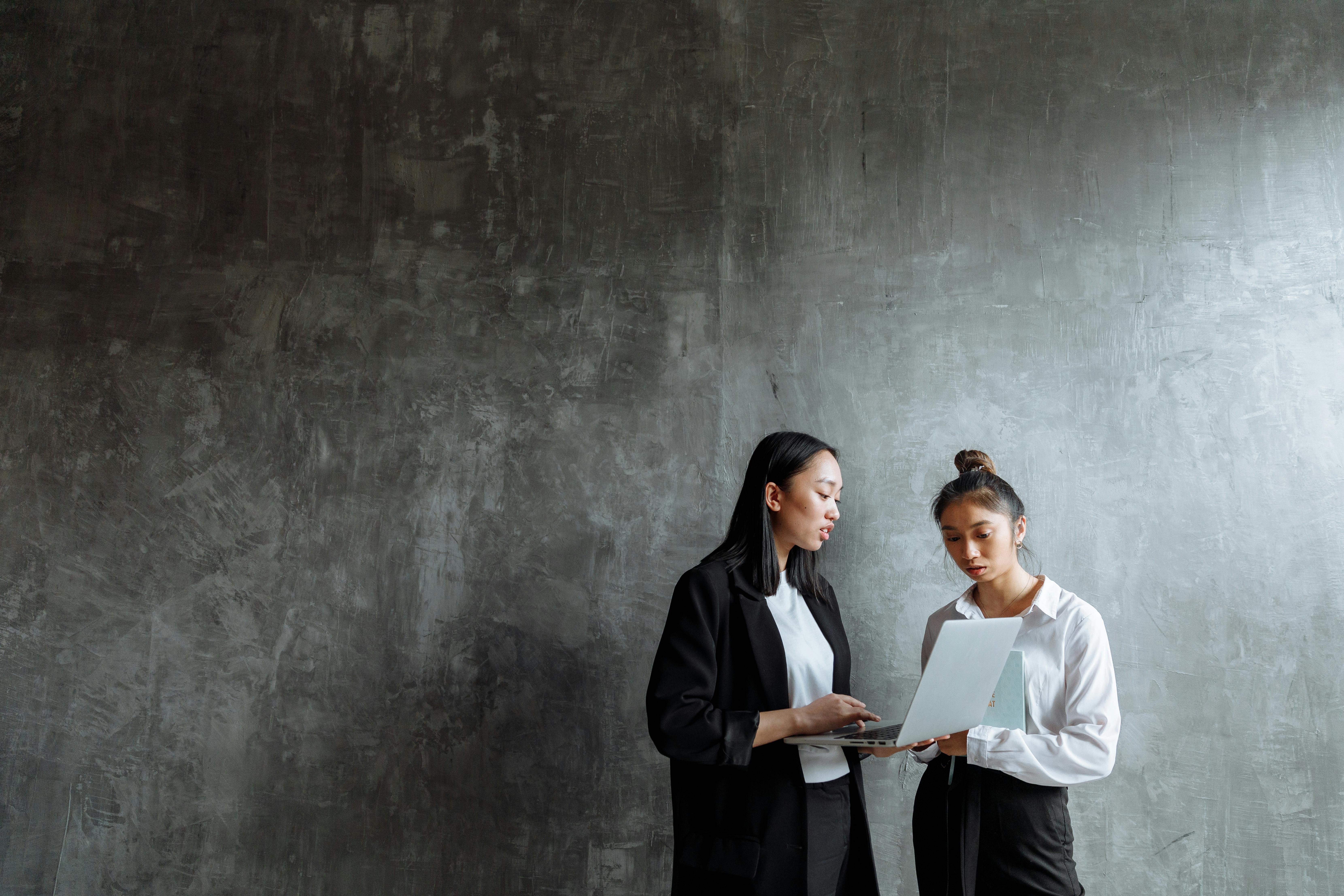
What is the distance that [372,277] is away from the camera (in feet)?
9.20

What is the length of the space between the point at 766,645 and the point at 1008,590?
0.59m

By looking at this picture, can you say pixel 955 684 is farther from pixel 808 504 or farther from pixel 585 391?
pixel 585 391

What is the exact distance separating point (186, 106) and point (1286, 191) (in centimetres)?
349

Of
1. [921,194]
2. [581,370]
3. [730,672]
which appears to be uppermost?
[921,194]

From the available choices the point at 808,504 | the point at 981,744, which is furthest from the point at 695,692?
the point at 981,744

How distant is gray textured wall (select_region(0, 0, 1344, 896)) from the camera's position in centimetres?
245

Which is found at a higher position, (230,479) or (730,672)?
(230,479)

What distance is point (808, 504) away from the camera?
2057 mm

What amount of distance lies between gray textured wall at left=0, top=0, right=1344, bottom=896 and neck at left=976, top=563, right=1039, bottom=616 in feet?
1.52

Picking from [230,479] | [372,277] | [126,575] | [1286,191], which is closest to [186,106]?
[372,277]

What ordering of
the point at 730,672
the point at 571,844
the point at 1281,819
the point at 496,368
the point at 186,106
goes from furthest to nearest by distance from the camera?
the point at 186,106
the point at 496,368
the point at 571,844
the point at 1281,819
the point at 730,672

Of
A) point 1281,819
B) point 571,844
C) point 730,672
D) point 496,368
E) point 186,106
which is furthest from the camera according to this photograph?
point 186,106

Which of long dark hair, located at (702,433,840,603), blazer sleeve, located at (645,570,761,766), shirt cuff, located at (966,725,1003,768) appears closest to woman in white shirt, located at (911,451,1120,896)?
shirt cuff, located at (966,725,1003,768)

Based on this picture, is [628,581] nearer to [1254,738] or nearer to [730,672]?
[730,672]
